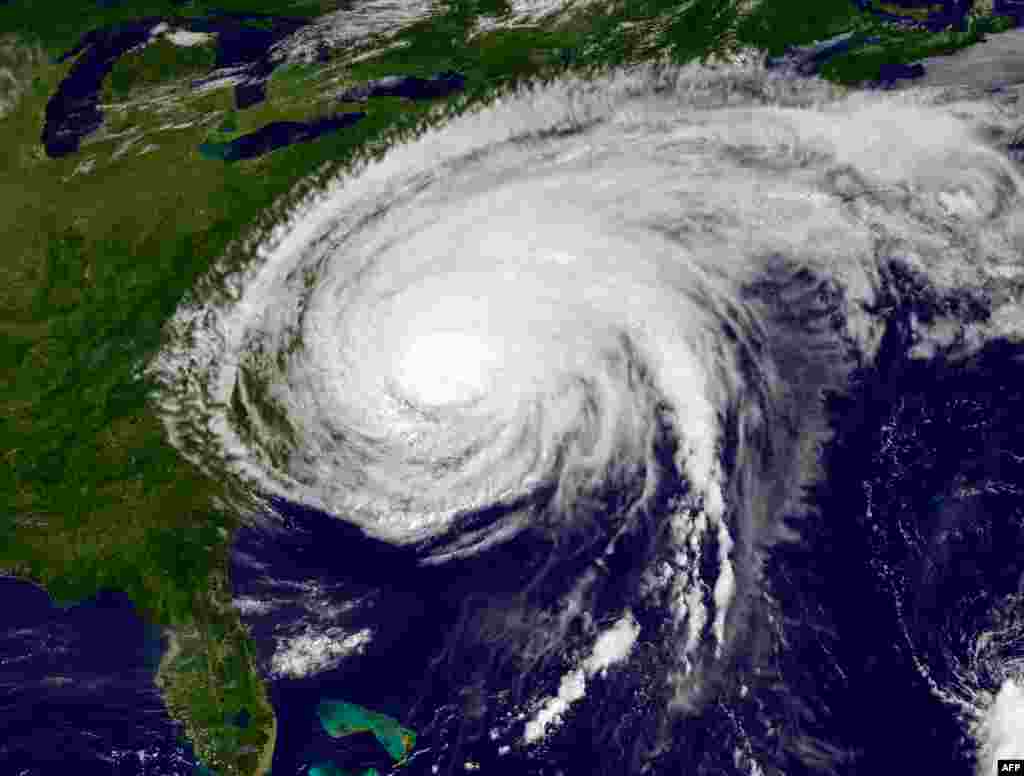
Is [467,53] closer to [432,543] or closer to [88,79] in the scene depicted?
[88,79]

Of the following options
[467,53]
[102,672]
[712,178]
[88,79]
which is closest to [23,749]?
[102,672]

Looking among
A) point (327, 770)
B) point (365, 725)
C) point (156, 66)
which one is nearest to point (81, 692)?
point (327, 770)

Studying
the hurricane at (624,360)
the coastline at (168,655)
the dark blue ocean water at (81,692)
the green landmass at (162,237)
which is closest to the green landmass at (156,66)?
the green landmass at (162,237)

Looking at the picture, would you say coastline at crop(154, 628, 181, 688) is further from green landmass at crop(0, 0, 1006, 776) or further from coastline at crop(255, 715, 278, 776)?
coastline at crop(255, 715, 278, 776)

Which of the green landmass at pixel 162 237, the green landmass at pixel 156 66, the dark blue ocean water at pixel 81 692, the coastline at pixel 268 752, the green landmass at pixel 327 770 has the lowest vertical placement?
the green landmass at pixel 327 770

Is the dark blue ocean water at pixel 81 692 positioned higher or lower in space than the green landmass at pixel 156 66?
lower

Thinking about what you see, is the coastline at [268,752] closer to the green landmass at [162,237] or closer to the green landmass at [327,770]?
the green landmass at [162,237]

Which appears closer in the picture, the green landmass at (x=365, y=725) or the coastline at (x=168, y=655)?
the green landmass at (x=365, y=725)
